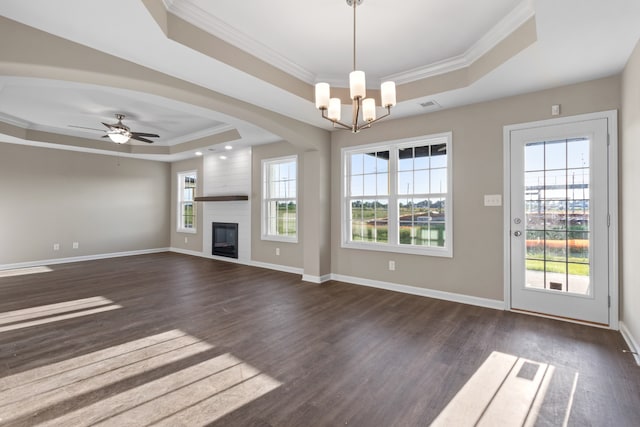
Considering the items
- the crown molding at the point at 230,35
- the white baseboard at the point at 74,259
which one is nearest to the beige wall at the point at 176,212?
the white baseboard at the point at 74,259

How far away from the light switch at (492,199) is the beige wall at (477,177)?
2.0 inches

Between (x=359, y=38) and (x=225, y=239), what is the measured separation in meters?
5.65

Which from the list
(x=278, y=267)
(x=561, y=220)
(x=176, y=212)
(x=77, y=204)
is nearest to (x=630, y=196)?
(x=561, y=220)

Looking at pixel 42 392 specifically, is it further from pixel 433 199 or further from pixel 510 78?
pixel 510 78

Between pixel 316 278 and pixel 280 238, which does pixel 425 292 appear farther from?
pixel 280 238

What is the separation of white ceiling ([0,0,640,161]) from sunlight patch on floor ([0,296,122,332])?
2481 mm

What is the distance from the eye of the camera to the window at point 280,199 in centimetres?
602

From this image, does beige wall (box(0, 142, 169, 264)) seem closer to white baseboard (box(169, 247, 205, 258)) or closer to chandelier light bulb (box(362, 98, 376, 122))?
white baseboard (box(169, 247, 205, 258))

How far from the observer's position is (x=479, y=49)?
120 inches

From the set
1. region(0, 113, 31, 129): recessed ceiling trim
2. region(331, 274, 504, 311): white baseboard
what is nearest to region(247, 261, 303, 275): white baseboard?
region(331, 274, 504, 311): white baseboard

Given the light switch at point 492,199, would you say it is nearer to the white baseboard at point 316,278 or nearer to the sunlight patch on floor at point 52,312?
the white baseboard at point 316,278

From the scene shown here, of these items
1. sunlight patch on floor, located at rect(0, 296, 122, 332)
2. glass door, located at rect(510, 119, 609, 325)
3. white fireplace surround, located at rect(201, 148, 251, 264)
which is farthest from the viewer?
white fireplace surround, located at rect(201, 148, 251, 264)

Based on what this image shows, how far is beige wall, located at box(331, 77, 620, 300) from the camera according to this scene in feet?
11.1

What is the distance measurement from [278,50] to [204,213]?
5556mm
